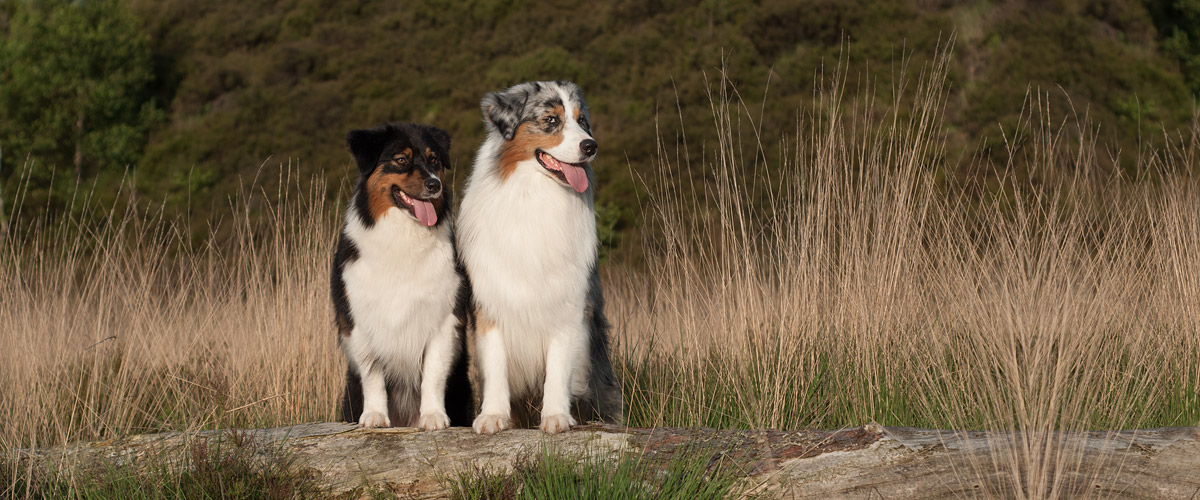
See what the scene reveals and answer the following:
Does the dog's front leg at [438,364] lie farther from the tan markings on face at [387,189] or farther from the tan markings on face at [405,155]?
the tan markings on face at [405,155]

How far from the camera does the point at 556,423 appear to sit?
3480 mm

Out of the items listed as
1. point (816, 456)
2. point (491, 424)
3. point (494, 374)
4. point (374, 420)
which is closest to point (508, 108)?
point (494, 374)

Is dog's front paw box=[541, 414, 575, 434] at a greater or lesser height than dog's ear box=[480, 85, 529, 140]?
lesser

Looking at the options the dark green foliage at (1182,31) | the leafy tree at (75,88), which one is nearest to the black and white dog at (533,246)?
the leafy tree at (75,88)

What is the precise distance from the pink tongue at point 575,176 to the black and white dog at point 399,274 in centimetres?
54

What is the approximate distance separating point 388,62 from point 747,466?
24.9 metres

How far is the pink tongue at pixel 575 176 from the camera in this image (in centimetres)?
364

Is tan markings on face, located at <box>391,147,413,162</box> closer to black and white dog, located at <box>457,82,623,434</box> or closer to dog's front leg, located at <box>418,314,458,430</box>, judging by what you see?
black and white dog, located at <box>457,82,623,434</box>

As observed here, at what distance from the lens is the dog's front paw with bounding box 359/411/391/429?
3656 mm

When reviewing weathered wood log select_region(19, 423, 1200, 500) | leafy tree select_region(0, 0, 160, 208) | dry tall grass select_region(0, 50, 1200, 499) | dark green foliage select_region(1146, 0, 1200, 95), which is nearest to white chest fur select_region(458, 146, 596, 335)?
weathered wood log select_region(19, 423, 1200, 500)

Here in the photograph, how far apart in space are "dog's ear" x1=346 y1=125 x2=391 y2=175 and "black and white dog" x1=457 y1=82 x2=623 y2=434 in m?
0.47

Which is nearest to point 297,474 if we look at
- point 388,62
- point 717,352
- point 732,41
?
point 717,352

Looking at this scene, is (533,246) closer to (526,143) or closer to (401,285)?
(526,143)

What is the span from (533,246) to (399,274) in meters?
0.58
